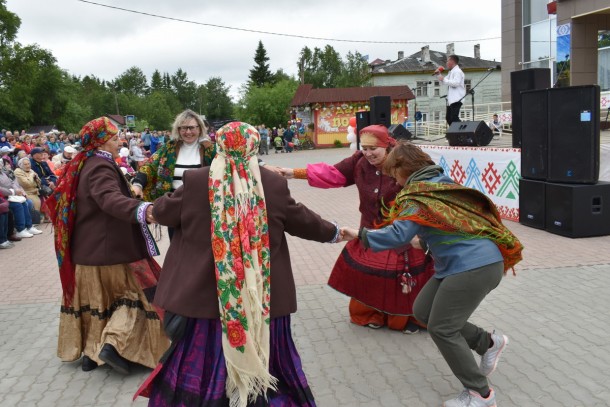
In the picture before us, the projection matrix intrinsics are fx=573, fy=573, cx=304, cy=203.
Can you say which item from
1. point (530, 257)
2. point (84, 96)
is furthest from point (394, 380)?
point (84, 96)

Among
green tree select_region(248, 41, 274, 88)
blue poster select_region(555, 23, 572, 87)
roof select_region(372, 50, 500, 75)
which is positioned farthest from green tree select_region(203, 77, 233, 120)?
blue poster select_region(555, 23, 572, 87)

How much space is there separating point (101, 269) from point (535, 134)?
6710mm

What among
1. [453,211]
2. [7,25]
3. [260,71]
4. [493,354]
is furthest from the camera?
[260,71]

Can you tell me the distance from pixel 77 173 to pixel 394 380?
2.59 meters

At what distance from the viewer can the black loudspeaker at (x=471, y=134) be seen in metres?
11.6


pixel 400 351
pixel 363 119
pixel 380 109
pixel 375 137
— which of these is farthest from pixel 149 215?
pixel 363 119

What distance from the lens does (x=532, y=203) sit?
28.5ft

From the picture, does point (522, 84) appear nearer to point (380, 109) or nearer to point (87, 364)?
point (380, 109)

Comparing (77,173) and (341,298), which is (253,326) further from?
(341,298)

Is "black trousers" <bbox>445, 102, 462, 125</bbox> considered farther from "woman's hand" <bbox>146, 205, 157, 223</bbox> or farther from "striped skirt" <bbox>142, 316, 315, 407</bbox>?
"striped skirt" <bbox>142, 316, 315, 407</bbox>

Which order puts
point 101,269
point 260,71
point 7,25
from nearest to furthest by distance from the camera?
point 101,269 < point 7,25 < point 260,71

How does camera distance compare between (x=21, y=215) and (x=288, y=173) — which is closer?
(x=288, y=173)

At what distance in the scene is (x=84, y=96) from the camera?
296 feet

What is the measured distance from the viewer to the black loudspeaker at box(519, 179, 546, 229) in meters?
8.44
